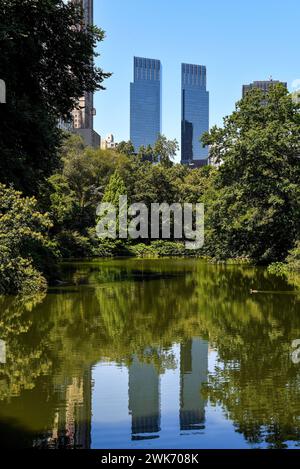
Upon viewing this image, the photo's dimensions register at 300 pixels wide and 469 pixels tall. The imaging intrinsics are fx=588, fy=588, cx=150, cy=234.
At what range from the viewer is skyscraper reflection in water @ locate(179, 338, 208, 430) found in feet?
22.1

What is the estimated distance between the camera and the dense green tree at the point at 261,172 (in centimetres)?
3306

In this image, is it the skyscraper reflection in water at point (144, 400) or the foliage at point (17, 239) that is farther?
the foliage at point (17, 239)

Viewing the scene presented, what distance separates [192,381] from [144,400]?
1.26 metres

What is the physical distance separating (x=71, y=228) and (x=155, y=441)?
134ft

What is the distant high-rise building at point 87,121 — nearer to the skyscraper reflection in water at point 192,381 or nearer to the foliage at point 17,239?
the foliage at point 17,239

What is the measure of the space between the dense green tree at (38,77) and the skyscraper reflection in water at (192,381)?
31.1 ft

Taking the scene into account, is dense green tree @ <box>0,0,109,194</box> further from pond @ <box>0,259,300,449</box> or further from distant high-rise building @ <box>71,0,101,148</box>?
distant high-rise building @ <box>71,0,101,148</box>

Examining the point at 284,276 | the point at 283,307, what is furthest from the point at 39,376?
the point at 284,276

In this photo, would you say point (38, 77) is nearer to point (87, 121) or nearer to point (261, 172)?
point (261, 172)

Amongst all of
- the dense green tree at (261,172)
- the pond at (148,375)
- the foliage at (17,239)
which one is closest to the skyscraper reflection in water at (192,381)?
the pond at (148,375)

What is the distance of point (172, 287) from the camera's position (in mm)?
22672

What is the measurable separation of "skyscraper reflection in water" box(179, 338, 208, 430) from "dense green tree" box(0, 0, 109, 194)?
9.47 m

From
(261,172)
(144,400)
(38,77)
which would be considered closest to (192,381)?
(144,400)

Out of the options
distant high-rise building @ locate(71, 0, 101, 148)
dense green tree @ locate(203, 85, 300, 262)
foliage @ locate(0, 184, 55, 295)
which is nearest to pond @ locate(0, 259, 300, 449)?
foliage @ locate(0, 184, 55, 295)
